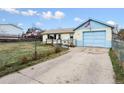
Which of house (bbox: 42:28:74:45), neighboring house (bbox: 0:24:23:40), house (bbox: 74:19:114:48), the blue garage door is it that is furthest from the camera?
neighboring house (bbox: 0:24:23:40)

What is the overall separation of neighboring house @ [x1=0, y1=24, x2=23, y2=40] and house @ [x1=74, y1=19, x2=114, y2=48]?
1115 inches

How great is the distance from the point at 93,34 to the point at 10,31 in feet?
119

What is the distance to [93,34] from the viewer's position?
20.0 meters

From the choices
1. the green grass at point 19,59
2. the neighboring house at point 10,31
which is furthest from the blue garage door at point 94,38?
the neighboring house at point 10,31

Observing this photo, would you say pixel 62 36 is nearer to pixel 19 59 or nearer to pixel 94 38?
pixel 94 38

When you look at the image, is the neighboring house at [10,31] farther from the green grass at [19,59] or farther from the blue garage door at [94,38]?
the green grass at [19,59]

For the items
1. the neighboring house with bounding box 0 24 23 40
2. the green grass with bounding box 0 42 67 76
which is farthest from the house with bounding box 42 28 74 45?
the neighboring house with bounding box 0 24 23 40

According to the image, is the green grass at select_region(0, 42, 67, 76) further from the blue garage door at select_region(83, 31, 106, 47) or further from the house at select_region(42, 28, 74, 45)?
the house at select_region(42, 28, 74, 45)

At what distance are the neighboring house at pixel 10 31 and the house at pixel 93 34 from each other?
92.9 feet

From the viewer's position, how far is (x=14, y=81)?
232 inches

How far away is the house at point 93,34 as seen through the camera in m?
18.7

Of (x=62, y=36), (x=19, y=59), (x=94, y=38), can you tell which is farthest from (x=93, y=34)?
(x=19, y=59)

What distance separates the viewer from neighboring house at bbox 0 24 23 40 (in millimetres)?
46094
